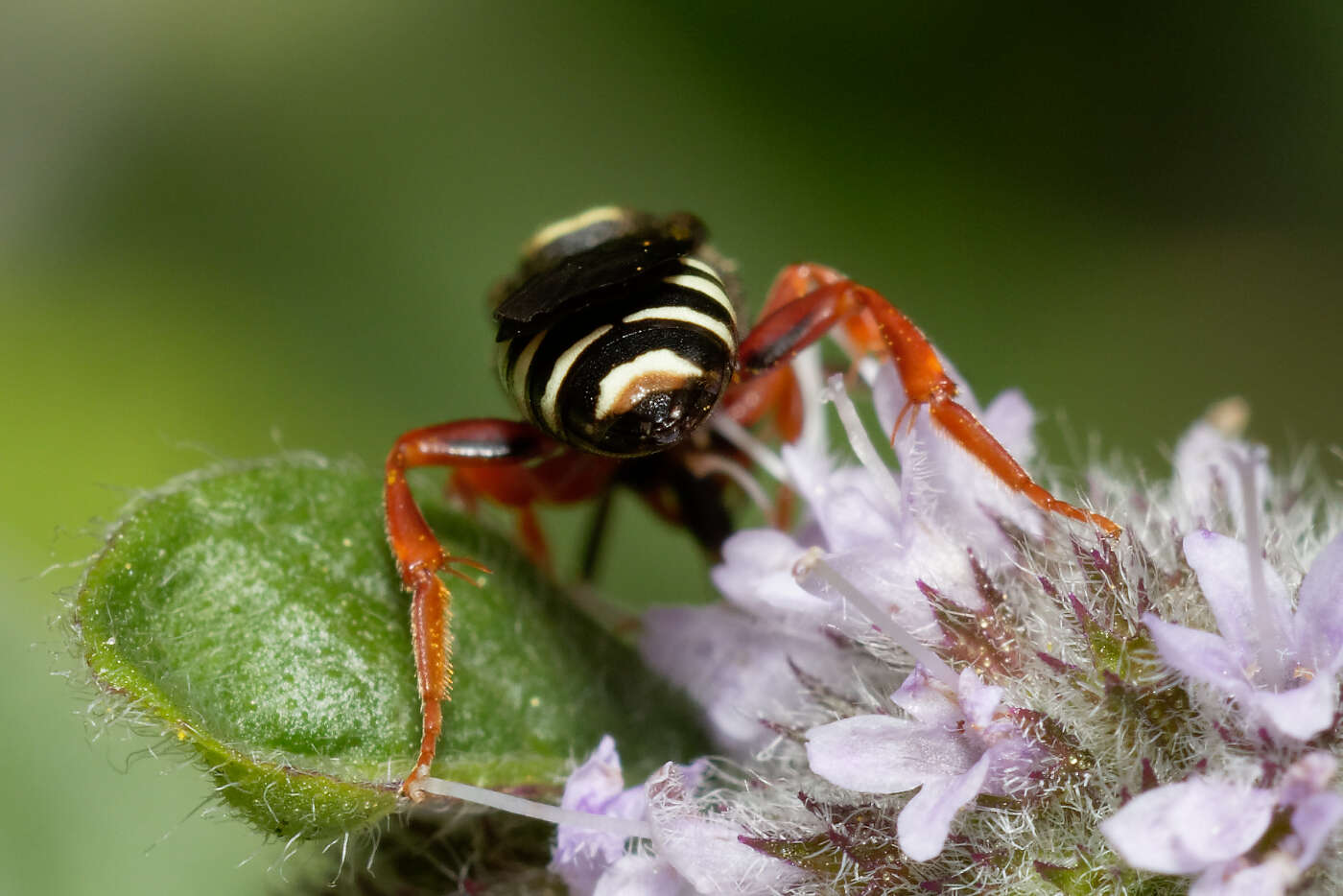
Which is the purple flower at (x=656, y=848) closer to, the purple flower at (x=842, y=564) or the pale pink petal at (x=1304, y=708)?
the purple flower at (x=842, y=564)

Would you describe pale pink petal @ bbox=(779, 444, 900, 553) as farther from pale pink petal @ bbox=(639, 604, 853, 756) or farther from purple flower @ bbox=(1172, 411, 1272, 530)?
purple flower @ bbox=(1172, 411, 1272, 530)

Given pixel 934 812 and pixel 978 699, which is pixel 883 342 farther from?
pixel 934 812

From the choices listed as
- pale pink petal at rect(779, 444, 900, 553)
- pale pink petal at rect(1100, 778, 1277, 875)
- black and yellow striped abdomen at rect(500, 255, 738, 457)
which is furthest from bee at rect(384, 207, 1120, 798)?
pale pink petal at rect(1100, 778, 1277, 875)

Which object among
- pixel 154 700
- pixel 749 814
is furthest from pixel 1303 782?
pixel 154 700

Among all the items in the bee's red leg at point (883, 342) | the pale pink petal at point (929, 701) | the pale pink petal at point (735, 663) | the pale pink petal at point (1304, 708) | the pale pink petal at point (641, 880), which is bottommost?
the pale pink petal at point (641, 880)

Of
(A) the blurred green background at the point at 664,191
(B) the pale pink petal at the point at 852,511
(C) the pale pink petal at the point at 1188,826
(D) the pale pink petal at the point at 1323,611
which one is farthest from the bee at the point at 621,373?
(A) the blurred green background at the point at 664,191
